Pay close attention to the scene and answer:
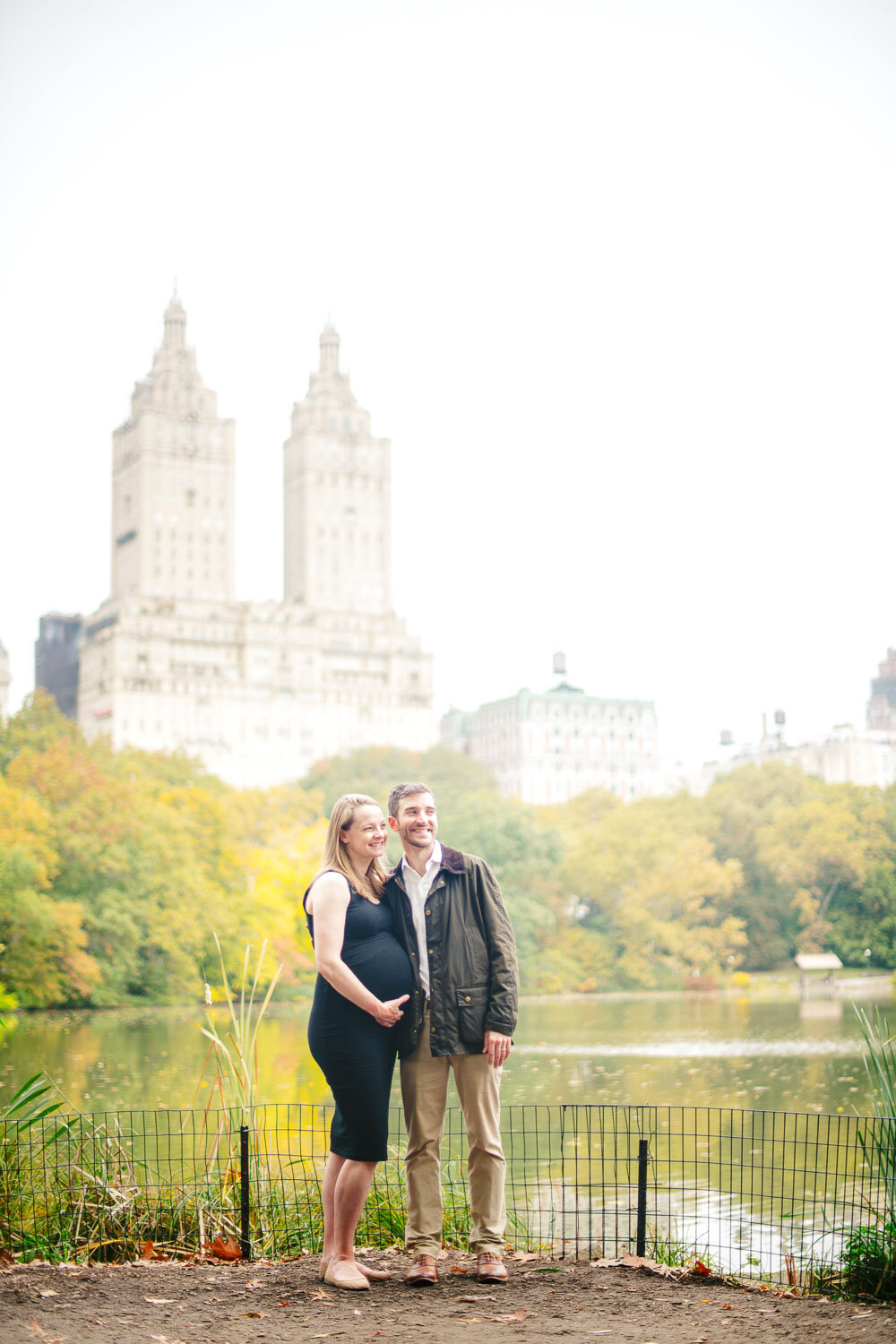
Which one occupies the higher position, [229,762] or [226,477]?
[226,477]

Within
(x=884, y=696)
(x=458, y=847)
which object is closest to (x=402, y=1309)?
(x=458, y=847)

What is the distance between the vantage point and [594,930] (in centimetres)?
4250

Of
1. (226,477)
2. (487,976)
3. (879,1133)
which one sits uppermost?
(226,477)

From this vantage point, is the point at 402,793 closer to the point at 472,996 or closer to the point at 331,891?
the point at 331,891


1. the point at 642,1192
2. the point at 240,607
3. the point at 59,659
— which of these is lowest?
the point at 642,1192

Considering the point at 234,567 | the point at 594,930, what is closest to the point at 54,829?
the point at 594,930

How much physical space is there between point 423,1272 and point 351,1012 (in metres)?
0.91

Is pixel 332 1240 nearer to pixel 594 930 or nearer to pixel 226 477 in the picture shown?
pixel 594 930

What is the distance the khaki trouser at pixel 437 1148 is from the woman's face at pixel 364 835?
23.3 inches

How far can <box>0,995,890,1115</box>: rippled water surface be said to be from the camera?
17.0 meters

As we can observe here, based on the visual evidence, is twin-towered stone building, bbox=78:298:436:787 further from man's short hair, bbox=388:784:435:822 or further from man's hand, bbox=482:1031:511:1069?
man's hand, bbox=482:1031:511:1069

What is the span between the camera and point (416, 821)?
15.8 feet

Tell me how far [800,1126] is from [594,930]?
93.7ft

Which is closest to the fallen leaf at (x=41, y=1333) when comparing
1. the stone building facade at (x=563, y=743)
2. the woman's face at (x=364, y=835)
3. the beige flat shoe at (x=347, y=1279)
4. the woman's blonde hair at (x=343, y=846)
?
the beige flat shoe at (x=347, y=1279)
